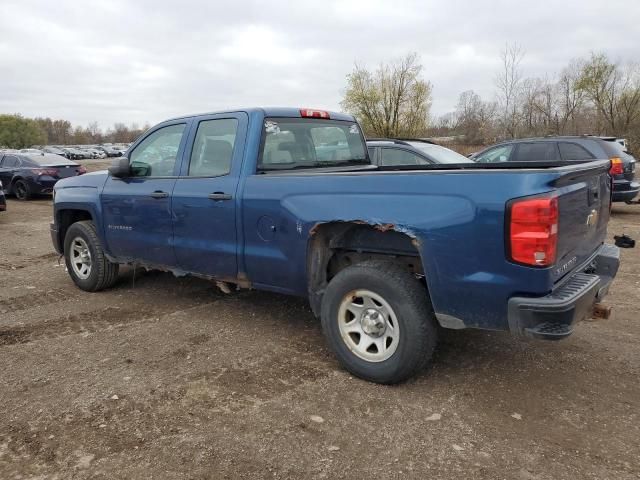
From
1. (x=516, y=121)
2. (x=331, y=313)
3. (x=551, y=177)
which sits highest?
(x=516, y=121)

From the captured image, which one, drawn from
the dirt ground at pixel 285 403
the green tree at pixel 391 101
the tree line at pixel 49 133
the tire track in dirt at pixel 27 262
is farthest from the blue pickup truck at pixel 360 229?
the tree line at pixel 49 133

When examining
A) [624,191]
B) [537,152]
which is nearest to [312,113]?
[537,152]

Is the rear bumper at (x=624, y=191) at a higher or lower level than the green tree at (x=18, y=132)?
lower

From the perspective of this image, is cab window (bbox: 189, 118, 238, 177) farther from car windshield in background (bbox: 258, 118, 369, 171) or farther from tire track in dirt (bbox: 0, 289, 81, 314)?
tire track in dirt (bbox: 0, 289, 81, 314)

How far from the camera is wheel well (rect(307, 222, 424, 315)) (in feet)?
11.4

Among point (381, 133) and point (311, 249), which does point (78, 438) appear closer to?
point (311, 249)

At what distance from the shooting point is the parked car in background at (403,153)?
784 centimetres

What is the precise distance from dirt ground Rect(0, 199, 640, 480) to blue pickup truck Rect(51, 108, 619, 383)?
0.44 m

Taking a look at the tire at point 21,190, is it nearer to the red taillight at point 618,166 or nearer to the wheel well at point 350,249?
the wheel well at point 350,249

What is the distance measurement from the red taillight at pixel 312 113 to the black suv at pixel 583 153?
231 inches

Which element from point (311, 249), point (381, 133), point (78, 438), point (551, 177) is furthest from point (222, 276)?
point (381, 133)

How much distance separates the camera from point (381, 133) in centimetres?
3722

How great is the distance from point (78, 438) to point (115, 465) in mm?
388

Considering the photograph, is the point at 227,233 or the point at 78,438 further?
the point at 227,233
